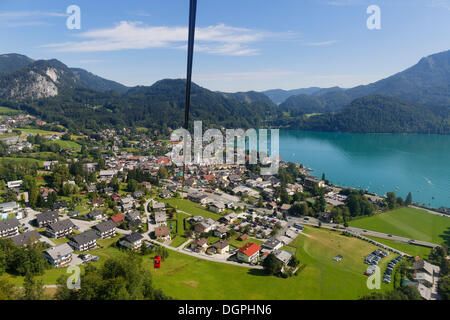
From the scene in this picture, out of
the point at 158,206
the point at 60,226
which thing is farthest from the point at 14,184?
the point at 158,206

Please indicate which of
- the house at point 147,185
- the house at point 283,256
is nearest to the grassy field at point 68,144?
the house at point 147,185

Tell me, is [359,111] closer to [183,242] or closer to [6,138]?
[183,242]

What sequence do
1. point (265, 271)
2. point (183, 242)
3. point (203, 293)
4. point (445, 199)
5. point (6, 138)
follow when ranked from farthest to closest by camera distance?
point (6, 138) < point (445, 199) < point (183, 242) < point (265, 271) < point (203, 293)

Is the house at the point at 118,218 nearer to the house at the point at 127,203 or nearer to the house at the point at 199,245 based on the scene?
the house at the point at 127,203

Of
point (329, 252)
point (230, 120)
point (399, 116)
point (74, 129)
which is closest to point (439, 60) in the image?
point (399, 116)

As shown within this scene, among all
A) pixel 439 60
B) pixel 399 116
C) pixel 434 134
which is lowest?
pixel 434 134

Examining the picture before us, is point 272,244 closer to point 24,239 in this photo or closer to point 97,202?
point 24,239

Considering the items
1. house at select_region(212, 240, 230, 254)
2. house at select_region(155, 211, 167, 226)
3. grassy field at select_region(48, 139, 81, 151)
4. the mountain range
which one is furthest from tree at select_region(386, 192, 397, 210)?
the mountain range
